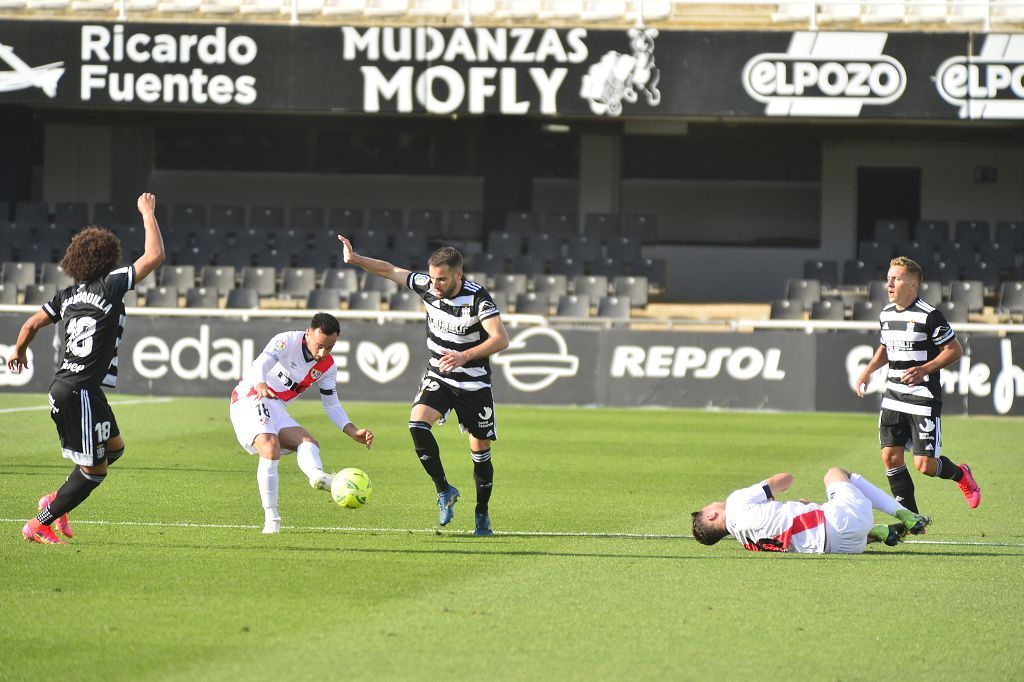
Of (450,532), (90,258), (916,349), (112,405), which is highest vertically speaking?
(90,258)

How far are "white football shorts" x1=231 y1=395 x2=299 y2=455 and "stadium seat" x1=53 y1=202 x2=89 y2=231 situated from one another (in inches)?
902

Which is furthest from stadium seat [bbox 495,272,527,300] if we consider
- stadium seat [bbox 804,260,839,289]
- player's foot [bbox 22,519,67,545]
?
player's foot [bbox 22,519,67,545]

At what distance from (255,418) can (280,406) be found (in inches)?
9.3

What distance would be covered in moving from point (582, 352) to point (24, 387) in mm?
9325

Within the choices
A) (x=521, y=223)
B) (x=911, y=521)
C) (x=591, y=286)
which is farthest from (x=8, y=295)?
(x=911, y=521)

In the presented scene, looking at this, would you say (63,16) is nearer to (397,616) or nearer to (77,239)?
(77,239)

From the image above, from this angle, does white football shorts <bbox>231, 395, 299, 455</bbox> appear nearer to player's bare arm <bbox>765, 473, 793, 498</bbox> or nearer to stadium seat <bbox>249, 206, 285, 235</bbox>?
player's bare arm <bbox>765, 473, 793, 498</bbox>

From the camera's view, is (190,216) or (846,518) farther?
(190,216)

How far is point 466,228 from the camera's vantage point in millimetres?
32594

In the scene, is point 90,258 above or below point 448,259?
below

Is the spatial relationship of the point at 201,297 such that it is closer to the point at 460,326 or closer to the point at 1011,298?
the point at 1011,298

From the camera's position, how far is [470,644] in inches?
255

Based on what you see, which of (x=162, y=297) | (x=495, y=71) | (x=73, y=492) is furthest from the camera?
(x=495, y=71)

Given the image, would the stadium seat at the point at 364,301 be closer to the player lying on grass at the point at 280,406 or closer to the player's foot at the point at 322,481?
the player lying on grass at the point at 280,406
